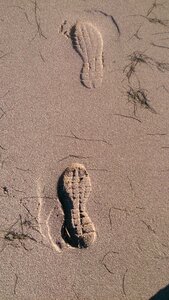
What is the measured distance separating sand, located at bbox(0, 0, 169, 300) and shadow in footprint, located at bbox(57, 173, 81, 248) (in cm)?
2

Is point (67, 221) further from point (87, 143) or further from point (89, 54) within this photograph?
point (89, 54)

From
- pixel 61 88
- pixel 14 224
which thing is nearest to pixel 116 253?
pixel 14 224

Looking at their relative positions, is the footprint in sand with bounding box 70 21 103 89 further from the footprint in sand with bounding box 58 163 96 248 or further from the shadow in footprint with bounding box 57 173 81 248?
the shadow in footprint with bounding box 57 173 81 248

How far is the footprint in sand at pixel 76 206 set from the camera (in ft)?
6.81

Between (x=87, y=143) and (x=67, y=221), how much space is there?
0.41m

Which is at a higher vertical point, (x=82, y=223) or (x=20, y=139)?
(x=20, y=139)

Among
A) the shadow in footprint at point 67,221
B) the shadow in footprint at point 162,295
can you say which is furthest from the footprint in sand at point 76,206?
the shadow in footprint at point 162,295

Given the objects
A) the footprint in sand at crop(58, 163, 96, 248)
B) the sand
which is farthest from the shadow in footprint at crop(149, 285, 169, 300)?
the footprint in sand at crop(58, 163, 96, 248)

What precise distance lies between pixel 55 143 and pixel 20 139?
7.0 inches

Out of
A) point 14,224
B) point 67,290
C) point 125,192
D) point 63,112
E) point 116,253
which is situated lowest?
point 67,290

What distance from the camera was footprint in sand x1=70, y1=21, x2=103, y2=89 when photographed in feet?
7.34

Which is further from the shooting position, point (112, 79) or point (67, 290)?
point (112, 79)

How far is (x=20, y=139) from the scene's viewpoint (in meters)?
2.14

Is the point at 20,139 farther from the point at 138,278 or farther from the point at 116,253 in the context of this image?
the point at 138,278
